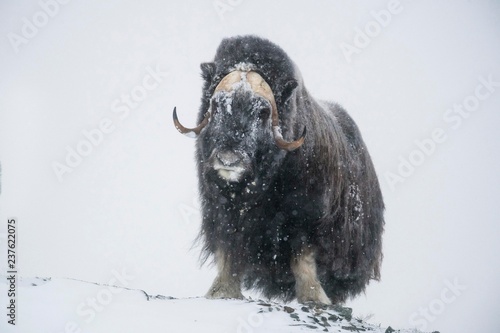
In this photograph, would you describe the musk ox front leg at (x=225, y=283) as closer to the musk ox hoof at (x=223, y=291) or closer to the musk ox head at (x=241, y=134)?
the musk ox hoof at (x=223, y=291)

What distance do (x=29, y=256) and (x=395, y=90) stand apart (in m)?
134

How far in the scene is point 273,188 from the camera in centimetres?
477

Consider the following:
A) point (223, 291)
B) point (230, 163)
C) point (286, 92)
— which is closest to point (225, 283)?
point (223, 291)

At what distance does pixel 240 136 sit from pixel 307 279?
122cm

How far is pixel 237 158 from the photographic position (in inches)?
169

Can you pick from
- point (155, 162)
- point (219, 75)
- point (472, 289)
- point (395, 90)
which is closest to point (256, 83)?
point (219, 75)

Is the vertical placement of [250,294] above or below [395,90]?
below

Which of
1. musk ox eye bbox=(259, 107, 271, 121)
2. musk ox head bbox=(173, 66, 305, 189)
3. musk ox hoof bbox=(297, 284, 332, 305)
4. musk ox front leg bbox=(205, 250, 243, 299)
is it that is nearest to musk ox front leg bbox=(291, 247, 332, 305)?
musk ox hoof bbox=(297, 284, 332, 305)

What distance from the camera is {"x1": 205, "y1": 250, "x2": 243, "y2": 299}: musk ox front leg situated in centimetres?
498

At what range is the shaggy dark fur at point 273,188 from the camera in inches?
179

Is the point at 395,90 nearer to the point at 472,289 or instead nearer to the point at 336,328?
the point at 472,289

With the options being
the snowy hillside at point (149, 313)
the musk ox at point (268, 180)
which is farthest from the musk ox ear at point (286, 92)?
the snowy hillside at point (149, 313)

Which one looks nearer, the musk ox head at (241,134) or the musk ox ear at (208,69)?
the musk ox head at (241,134)

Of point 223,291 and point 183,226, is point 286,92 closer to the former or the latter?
point 223,291
